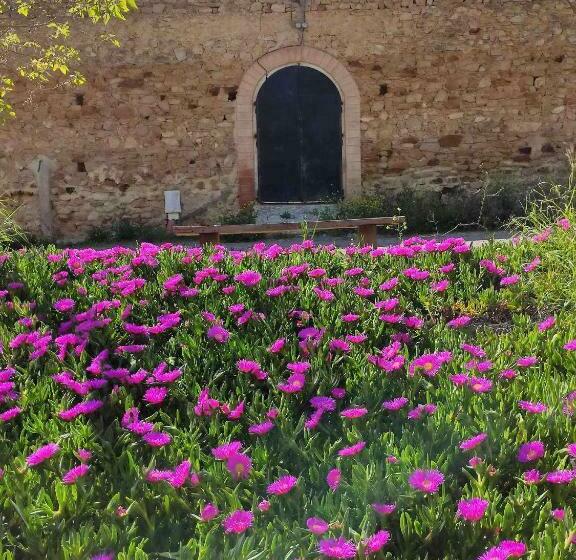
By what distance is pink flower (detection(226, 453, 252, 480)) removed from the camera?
1.70 meters

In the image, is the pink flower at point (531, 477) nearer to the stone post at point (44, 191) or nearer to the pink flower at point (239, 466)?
the pink flower at point (239, 466)

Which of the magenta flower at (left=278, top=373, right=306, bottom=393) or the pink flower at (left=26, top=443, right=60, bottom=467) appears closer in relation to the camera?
the pink flower at (left=26, top=443, right=60, bottom=467)

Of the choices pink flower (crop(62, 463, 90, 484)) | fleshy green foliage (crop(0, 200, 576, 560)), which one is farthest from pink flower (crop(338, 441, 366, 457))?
pink flower (crop(62, 463, 90, 484))

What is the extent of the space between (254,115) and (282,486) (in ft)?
27.6

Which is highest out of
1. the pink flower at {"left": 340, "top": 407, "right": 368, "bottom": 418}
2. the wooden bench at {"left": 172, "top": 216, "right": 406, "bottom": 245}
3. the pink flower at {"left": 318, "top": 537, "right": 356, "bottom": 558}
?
the wooden bench at {"left": 172, "top": 216, "right": 406, "bottom": 245}

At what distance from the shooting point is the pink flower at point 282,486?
62.0 inches

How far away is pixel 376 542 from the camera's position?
137cm

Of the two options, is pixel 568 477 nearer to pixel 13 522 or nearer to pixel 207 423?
pixel 207 423

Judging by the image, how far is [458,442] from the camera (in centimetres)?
183

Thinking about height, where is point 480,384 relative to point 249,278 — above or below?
below

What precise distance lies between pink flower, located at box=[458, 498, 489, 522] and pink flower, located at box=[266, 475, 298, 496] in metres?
0.38

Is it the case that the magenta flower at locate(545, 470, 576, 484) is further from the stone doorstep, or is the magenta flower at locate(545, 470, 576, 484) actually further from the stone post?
the stone post

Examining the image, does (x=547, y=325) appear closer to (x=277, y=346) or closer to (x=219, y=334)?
(x=277, y=346)

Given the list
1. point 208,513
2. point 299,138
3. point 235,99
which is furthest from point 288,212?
point 208,513
